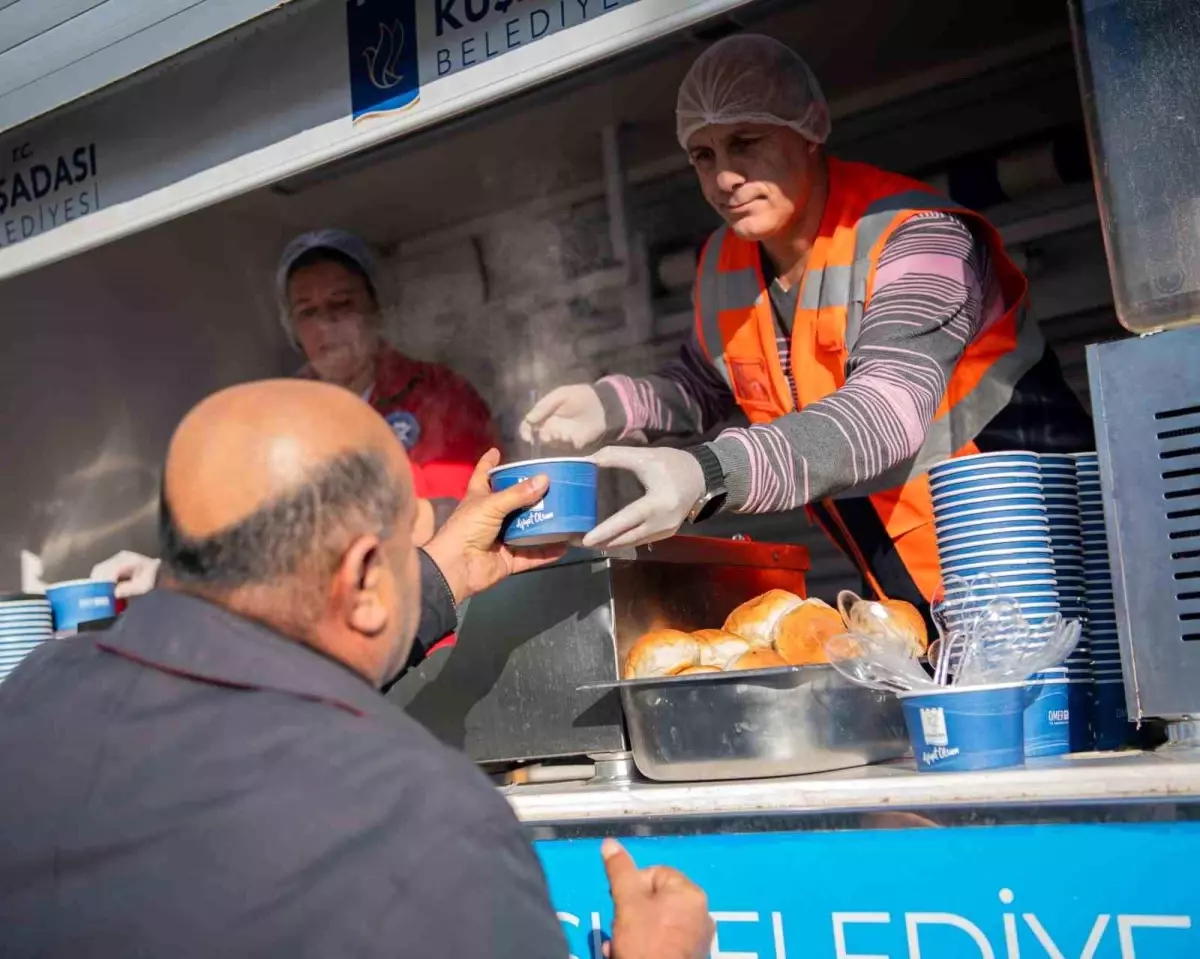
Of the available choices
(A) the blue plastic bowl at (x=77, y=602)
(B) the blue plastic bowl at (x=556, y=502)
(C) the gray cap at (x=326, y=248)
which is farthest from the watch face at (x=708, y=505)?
(C) the gray cap at (x=326, y=248)

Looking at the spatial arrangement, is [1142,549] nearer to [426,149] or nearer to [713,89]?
[713,89]

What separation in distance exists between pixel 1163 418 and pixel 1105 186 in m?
0.39

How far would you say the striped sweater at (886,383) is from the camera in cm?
218

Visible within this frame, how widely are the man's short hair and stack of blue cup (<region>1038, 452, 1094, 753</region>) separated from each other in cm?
115

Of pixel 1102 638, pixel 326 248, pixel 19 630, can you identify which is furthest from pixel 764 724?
pixel 326 248

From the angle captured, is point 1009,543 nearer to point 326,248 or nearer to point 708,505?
point 708,505

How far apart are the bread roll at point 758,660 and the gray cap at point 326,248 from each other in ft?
8.09

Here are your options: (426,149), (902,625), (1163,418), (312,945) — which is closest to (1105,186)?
(1163,418)

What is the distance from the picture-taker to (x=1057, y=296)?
12.4 ft

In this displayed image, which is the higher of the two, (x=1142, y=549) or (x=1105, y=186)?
(x=1105, y=186)

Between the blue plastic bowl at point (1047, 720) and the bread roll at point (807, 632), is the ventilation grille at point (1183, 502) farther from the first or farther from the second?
the bread roll at point (807, 632)

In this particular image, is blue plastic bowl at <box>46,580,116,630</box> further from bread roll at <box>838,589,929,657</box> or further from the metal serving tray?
bread roll at <box>838,589,929,657</box>

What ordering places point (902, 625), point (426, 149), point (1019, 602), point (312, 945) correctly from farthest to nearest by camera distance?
point (426, 149)
point (902, 625)
point (1019, 602)
point (312, 945)

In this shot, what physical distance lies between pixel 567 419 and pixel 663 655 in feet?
2.99
